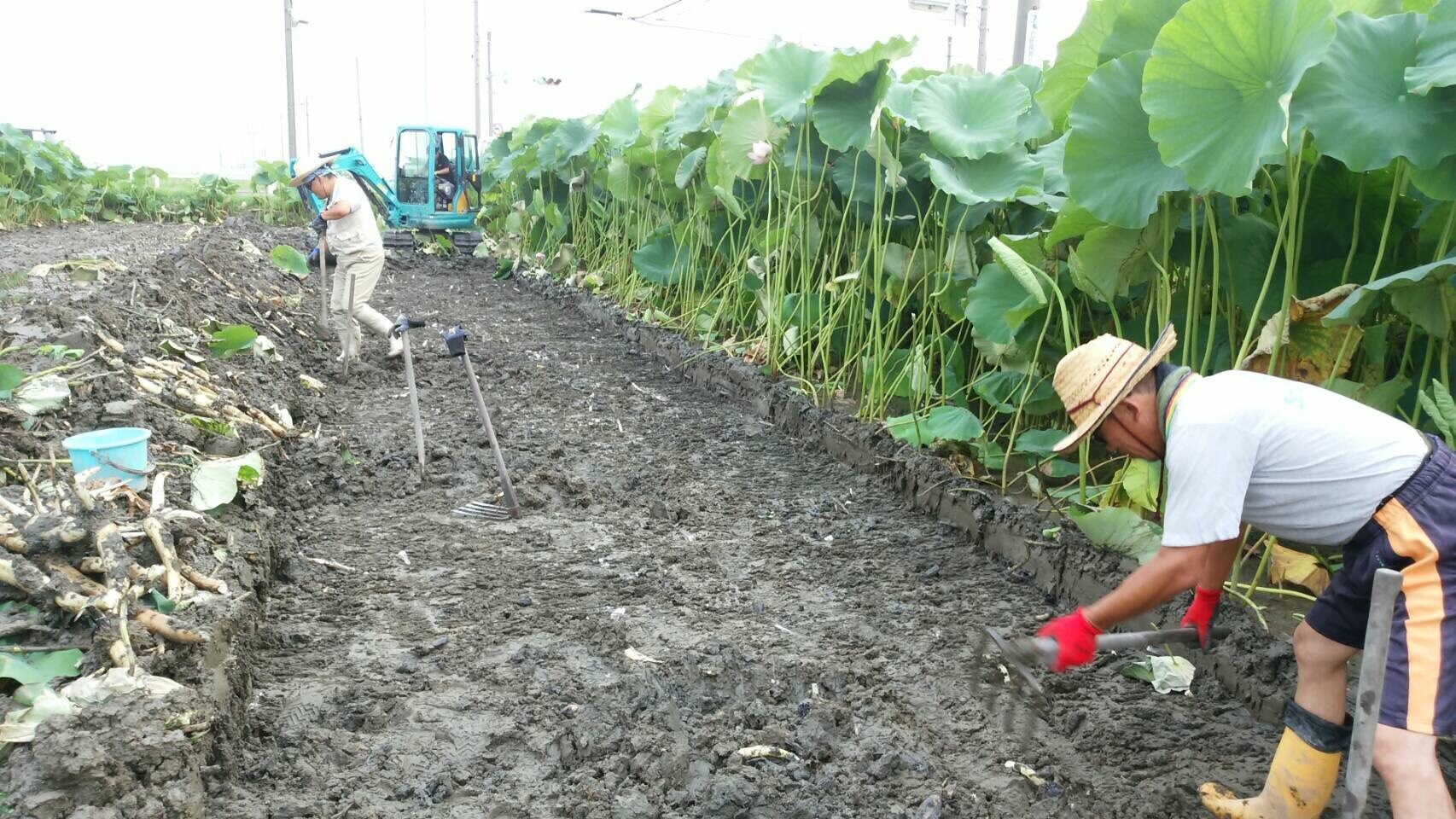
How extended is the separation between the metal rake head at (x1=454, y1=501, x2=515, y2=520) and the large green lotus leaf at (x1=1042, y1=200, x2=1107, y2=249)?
229 centimetres

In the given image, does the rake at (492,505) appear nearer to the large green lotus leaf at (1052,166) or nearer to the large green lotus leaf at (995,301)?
the large green lotus leaf at (995,301)

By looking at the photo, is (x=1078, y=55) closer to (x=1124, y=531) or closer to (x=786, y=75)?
(x=1124, y=531)

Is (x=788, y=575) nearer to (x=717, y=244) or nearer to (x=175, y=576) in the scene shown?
(x=175, y=576)

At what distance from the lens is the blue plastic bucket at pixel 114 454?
2.88 metres

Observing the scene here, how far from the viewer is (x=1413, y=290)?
88.2 inches

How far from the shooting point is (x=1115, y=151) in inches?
104

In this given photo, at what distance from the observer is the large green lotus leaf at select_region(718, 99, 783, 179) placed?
16.8 feet

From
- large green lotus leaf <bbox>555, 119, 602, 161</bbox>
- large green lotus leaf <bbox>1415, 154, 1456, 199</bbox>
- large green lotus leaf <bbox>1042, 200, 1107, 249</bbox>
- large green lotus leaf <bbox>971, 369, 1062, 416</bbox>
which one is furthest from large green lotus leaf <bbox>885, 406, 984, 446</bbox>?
large green lotus leaf <bbox>555, 119, 602, 161</bbox>

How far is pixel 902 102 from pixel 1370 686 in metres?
3.17

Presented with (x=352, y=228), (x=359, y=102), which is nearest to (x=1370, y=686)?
(x=352, y=228)

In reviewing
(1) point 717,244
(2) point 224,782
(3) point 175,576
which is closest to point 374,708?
(2) point 224,782

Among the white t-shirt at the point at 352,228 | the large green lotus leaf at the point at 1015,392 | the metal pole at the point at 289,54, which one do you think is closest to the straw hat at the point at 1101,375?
the large green lotus leaf at the point at 1015,392

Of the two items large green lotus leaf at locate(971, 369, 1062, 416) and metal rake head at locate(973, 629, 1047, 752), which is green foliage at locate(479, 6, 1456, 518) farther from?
metal rake head at locate(973, 629, 1047, 752)

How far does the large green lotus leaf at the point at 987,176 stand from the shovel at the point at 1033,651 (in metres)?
1.72
